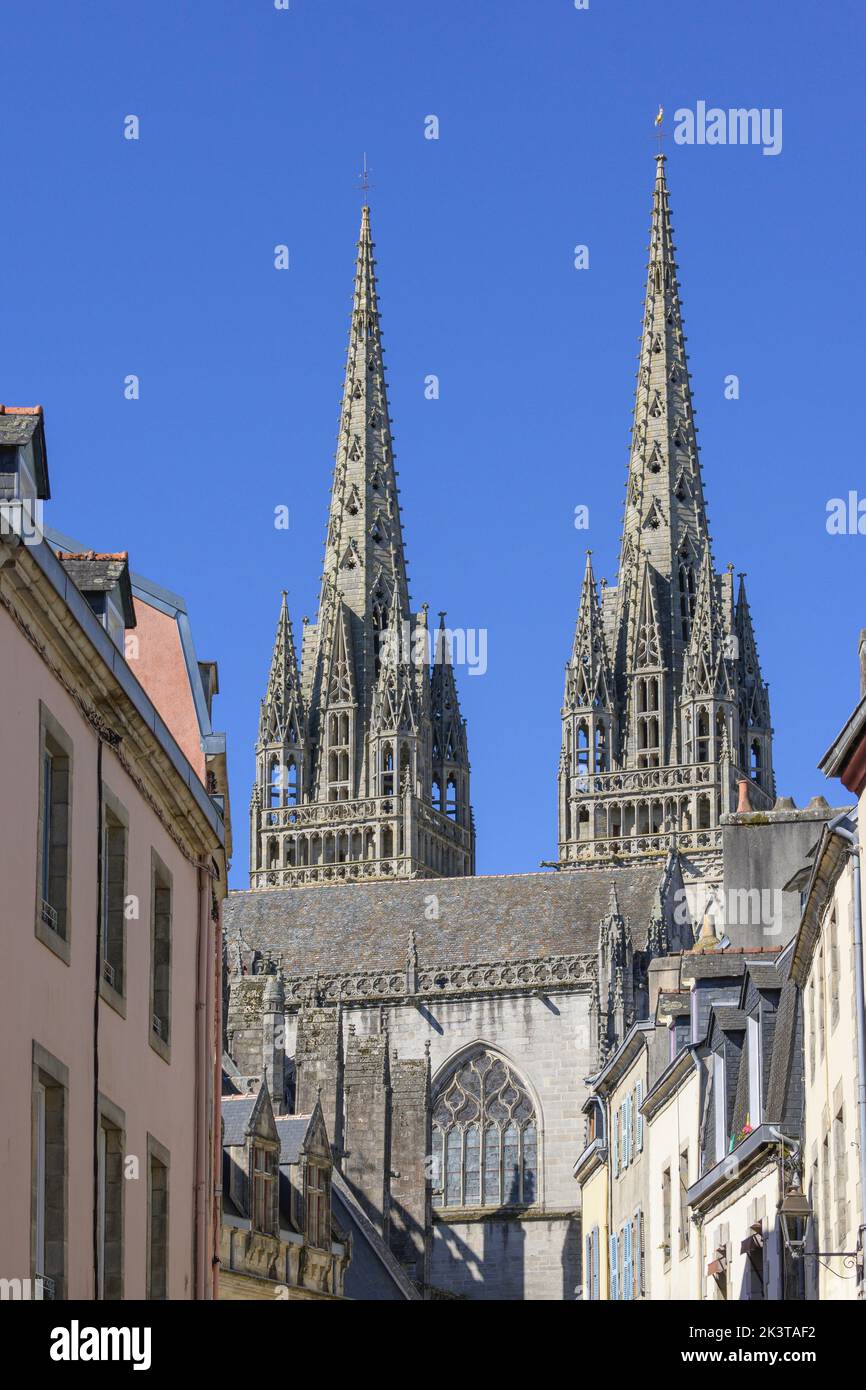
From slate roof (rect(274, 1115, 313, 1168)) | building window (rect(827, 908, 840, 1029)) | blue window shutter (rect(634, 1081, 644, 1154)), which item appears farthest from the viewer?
slate roof (rect(274, 1115, 313, 1168))

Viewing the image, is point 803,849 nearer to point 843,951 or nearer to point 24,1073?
point 843,951

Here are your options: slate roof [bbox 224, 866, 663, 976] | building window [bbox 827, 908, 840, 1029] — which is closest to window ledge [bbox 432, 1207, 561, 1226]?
slate roof [bbox 224, 866, 663, 976]

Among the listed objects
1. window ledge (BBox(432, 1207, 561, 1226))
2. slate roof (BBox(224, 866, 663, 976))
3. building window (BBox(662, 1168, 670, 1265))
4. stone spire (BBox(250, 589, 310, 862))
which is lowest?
building window (BBox(662, 1168, 670, 1265))

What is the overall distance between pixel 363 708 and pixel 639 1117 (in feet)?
221

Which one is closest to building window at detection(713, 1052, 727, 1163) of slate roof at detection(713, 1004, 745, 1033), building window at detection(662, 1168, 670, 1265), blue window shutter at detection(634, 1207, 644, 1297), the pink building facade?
slate roof at detection(713, 1004, 745, 1033)

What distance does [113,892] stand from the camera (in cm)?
2017

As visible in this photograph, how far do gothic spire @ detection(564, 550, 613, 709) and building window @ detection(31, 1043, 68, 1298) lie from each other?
8312 centimetres

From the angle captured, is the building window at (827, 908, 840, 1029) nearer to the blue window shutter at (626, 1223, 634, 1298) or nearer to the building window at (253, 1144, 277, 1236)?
the blue window shutter at (626, 1223, 634, 1298)

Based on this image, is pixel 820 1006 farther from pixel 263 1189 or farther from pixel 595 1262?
pixel 263 1189

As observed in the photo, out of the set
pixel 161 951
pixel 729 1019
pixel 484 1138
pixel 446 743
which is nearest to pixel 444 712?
pixel 446 743

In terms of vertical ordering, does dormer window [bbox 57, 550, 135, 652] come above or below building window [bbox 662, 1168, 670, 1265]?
above

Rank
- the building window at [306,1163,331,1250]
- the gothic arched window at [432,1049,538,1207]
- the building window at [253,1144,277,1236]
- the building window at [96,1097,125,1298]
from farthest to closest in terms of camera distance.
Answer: the gothic arched window at [432,1049,538,1207] < the building window at [306,1163,331,1250] < the building window at [253,1144,277,1236] < the building window at [96,1097,125,1298]

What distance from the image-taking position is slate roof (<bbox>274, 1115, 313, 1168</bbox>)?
4897 cm

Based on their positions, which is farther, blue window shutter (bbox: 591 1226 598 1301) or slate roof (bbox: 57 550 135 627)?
blue window shutter (bbox: 591 1226 598 1301)
